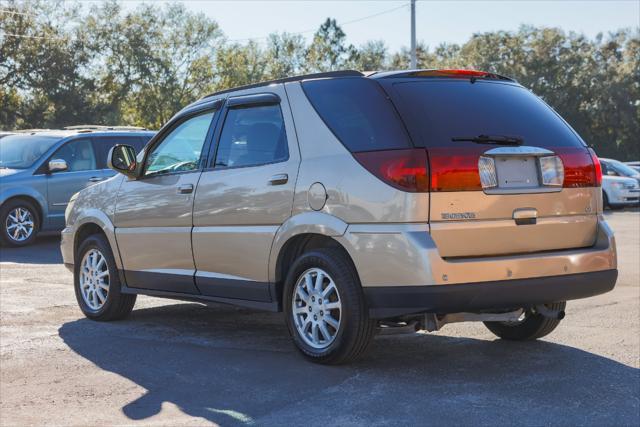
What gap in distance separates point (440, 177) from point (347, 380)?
1.34 m

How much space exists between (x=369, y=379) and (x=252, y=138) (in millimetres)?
1983

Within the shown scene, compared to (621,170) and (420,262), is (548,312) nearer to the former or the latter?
(420,262)

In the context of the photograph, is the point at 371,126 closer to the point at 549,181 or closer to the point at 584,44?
the point at 549,181


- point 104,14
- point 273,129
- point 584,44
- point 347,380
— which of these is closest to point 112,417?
point 347,380

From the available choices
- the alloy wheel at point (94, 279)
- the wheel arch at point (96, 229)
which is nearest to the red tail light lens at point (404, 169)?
the wheel arch at point (96, 229)

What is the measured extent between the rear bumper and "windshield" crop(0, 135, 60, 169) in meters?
10.8

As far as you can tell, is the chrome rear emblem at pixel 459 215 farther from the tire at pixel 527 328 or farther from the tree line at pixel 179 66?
the tree line at pixel 179 66

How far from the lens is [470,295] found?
535 cm

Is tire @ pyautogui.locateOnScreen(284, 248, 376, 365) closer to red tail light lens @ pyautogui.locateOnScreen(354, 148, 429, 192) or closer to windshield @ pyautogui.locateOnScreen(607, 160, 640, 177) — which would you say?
red tail light lens @ pyautogui.locateOnScreen(354, 148, 429, 192)

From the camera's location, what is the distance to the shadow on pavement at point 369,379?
4.86 m

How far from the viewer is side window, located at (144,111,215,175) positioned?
7.14 metres

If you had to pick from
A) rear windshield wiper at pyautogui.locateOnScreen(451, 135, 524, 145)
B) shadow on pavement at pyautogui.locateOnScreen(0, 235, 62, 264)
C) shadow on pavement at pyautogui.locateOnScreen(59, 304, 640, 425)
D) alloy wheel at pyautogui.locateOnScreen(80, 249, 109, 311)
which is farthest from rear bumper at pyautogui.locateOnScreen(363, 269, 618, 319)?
shadow on pavement at pyautogui.locateOnScreen(0, 235, 62, 264)

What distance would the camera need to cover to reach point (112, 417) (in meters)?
5.00

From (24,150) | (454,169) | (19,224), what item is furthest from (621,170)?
(454,169)
